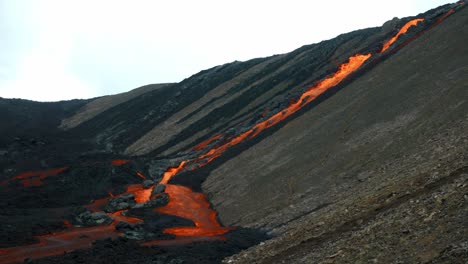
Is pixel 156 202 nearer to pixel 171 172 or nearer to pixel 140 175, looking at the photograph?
pixel 140 175

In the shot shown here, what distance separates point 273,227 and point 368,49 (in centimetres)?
5453

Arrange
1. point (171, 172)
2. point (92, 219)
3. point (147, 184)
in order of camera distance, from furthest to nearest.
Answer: point (171, 172) → point (147, 184) → point (92, 219)

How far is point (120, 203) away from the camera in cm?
4678

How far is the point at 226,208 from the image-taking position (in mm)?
41719

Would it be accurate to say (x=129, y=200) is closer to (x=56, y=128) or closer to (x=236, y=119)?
(x=236, y=119)

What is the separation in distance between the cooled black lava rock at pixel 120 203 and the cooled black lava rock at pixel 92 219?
391 centimetres

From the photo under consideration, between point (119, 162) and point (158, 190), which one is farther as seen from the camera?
point (119, 162)

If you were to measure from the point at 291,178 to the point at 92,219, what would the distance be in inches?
747

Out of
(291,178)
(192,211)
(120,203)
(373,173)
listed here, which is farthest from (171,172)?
(373,173)

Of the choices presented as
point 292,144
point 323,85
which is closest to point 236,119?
point 323,85

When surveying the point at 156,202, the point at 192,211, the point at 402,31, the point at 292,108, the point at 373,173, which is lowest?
the point at 373,173

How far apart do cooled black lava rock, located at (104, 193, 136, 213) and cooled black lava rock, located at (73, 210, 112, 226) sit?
3.91 metres

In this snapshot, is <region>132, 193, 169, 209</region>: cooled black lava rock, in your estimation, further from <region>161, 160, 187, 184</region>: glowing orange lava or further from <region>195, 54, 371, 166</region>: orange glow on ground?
<region>195, 54, 371, 166</region>: orange glow on ground

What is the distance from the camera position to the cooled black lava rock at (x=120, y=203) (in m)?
46.0
